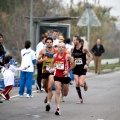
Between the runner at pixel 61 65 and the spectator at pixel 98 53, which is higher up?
the runner at pixel 61 65

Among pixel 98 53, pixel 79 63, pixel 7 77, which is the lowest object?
pixel 98 53

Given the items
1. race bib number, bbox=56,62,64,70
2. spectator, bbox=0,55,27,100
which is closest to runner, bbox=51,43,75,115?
race bib number, bbox=56,62,64,70

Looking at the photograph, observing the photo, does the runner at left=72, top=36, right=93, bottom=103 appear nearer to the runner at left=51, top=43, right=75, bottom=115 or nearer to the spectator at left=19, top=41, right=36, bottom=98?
the spectator at left=19, top=41, right=36, bottom=98

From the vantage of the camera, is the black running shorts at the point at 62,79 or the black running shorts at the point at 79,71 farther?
the black running shorts at the point at 79,71

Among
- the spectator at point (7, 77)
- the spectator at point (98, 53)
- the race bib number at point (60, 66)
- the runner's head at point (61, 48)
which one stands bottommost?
the spectator at point (98, 53)

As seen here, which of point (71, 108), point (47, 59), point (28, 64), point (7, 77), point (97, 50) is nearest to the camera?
point (71, 108)

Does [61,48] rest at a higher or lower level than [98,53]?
higher

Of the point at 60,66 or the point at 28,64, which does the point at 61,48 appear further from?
the point at 28,64

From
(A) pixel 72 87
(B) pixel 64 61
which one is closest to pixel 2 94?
(B) pixel 64 61

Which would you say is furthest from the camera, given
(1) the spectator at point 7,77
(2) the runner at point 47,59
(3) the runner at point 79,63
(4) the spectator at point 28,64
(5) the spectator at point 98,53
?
(5) the spectator at point 98,53

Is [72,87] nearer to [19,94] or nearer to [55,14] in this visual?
[19,94]

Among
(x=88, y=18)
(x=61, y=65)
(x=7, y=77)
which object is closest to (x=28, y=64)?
(x=7, y=77)

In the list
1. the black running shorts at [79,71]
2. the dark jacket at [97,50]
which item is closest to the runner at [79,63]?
the black running shorts at [79,71]

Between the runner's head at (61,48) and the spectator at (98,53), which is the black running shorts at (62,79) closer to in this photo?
the runner's head at (61,48)
